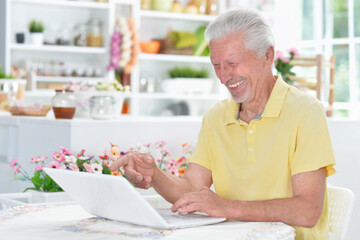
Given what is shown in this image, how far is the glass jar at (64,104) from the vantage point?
120 inches

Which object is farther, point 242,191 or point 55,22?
point 55,22

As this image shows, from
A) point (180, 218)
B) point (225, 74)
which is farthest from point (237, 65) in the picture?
point (180, 218)

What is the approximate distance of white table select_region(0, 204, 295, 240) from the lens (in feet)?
4.56

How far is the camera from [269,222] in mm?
1557

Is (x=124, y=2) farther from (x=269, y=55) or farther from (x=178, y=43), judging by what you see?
(x=269, y=55)

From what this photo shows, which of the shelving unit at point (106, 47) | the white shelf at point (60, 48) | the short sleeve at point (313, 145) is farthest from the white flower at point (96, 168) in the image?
the white shelf at point (60, 48)

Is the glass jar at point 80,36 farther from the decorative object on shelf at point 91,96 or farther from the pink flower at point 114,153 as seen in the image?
the pink flower at point 114,153

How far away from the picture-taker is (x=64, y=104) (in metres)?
3.09

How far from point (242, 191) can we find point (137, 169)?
0.32 meters

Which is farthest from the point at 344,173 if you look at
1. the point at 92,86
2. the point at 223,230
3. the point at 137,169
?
the point at 223,230

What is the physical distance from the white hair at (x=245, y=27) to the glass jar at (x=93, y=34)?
4473 mm

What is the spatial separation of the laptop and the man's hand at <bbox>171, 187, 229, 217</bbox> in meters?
0.02

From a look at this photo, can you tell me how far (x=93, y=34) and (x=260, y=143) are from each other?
15.0 feet

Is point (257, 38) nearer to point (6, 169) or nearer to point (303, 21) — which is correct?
point (6, 169)
